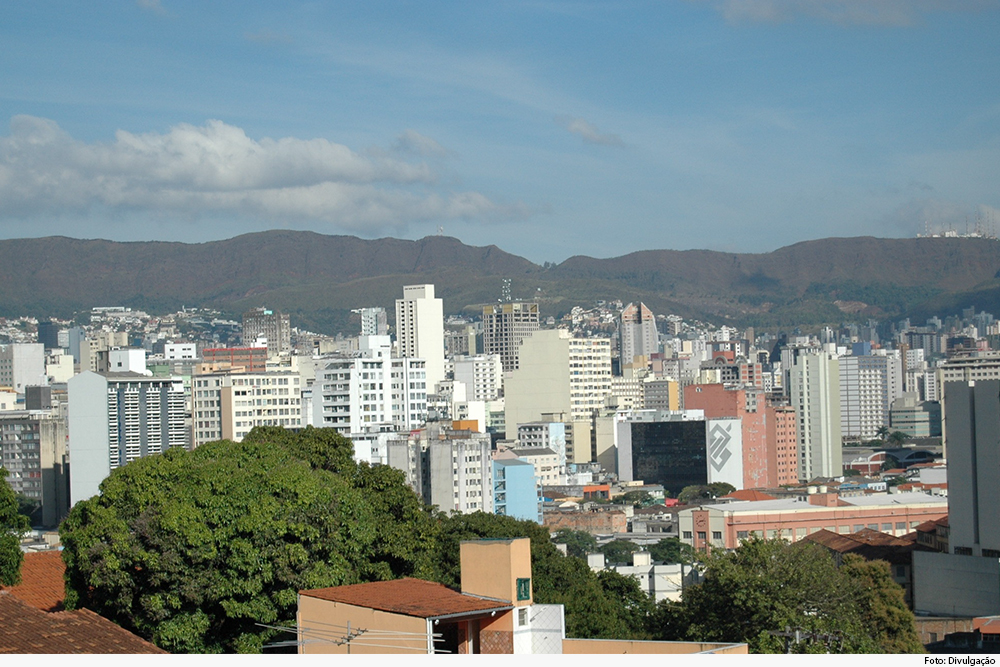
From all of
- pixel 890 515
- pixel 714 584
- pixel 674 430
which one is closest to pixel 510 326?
pixel 674 430

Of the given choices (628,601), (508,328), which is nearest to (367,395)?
(628,601)

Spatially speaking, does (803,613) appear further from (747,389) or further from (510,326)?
(510,326)

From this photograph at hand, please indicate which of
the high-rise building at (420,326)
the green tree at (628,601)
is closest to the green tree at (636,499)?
the green tree at (628,601)

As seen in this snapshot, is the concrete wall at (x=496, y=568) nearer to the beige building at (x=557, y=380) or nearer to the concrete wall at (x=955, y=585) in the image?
the concrete wall at (x=955, y=585)

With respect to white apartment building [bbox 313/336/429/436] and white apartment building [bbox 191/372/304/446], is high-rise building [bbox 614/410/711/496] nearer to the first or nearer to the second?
white apartment building [bbox 313/336/429/436]

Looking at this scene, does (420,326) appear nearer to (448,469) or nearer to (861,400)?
(861,400)

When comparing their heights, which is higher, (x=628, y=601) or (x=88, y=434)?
(x=88, y=434)
